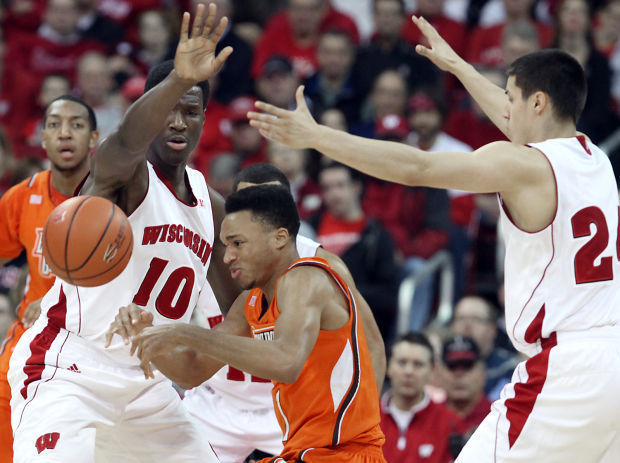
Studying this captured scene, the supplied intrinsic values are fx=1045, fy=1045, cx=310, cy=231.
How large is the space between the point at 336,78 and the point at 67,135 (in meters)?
5.42

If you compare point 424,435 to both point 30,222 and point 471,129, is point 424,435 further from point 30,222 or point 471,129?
point 471,129

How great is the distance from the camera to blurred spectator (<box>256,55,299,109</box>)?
11.1 metres

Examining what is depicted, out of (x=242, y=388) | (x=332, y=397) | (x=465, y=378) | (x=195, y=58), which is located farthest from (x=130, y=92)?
(x=332, y=397)

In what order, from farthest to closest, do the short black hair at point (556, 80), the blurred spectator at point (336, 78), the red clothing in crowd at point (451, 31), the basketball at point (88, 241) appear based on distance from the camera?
the red clothing in crowd at point (451, 31) < the blurred spectator at point (336, 78) < the short black hair at point (556, 80) < the basketball at point (88, 241)

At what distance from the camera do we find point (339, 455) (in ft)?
15.8

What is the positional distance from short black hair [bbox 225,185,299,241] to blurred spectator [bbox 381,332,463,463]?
307cm

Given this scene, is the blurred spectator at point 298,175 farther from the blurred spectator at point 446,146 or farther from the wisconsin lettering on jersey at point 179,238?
the wisconsin lettering on jersey at point 179,238

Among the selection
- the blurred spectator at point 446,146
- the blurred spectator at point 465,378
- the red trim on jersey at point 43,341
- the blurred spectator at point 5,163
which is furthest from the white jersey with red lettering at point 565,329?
the blurred spectator at point 5,163

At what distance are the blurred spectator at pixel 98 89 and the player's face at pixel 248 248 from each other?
22.3ft

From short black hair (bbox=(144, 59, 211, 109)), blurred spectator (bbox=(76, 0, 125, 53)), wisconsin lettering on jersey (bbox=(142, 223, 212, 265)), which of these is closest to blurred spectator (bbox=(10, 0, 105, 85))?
blurred spectator (bbox=(76, 0, 125, 53))

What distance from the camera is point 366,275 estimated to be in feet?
30.2

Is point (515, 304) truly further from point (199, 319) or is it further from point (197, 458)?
point (199, 319)

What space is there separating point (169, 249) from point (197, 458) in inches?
43.2

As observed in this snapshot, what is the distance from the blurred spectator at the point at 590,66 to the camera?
10.5m
